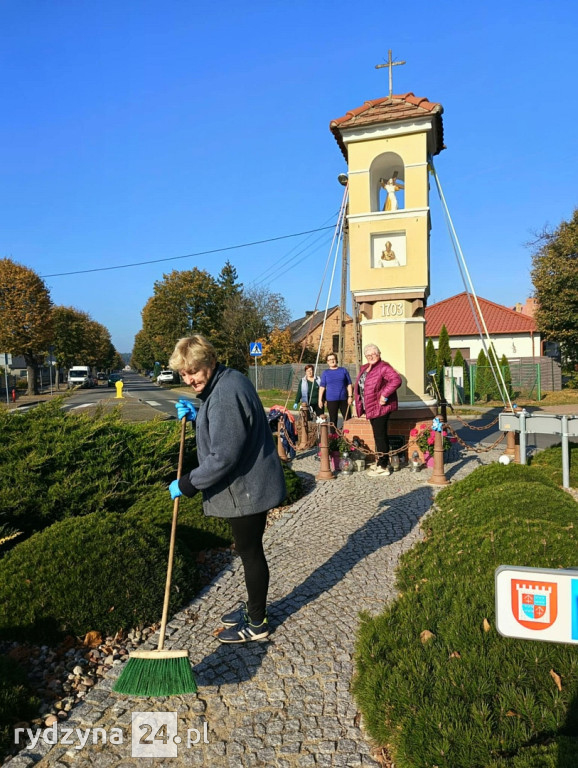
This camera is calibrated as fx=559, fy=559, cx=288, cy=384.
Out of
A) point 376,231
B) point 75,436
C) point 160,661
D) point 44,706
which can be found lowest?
point 44,706

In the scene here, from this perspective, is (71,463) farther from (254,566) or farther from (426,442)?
(426,442)

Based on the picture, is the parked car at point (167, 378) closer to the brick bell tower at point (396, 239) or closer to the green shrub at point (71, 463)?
the brick bell tower at point (396, 239)

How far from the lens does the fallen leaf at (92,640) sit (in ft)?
11.0

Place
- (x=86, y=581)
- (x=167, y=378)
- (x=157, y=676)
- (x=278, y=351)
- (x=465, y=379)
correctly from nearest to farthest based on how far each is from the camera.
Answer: (x=157, y=676)
(x=86, y=581)
(x=465, y=379)
(x=278, y=351)
(x=167, y=378)

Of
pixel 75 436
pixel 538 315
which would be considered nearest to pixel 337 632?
pixel 75 436

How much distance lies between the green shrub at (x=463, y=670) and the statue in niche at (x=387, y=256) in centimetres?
571

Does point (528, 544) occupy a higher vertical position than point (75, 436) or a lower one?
lower

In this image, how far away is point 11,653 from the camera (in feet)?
10.3

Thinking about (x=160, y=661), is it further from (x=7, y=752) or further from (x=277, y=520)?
(x=277, y=520)

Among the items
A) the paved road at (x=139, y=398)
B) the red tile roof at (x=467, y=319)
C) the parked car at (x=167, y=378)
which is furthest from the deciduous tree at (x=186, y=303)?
the red tile roof at (x=467, y=319)

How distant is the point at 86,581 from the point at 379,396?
506 cm

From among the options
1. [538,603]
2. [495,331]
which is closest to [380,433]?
[538,603]

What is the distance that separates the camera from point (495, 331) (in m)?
33.1

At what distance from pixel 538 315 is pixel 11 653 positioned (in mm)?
27173
